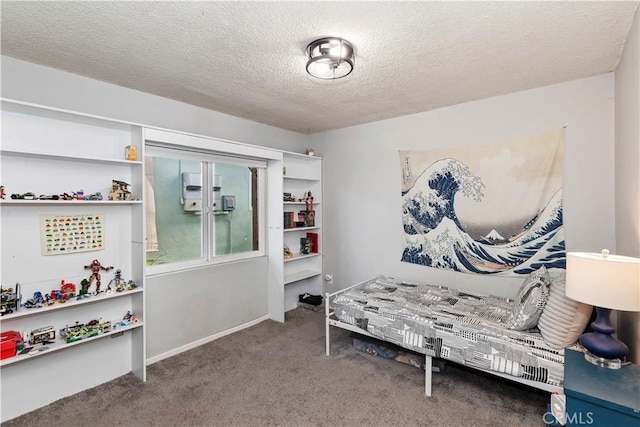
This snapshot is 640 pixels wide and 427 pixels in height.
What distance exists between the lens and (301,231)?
14.1ft

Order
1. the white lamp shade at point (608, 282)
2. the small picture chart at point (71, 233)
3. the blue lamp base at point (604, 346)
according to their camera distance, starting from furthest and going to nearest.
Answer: the small picture chart at point (71, 233) → the blue lamp base at point (604, 346) → the white lamp shade at point (608, 282)

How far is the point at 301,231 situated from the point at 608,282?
330 cm

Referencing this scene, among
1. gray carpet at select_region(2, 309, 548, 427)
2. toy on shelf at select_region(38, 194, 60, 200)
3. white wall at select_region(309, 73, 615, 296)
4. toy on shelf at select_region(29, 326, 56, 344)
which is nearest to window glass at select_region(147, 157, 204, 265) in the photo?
toy on shelf at select_region(38, 194, 60, 200)

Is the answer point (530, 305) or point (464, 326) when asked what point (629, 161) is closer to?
point (530, 305)

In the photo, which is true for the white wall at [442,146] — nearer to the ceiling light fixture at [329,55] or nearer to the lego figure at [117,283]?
the ceiling light fixture at [329,55]

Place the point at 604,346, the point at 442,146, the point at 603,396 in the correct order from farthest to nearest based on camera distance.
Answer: the point at 442,146
the point at 604,346
the point at 603,396

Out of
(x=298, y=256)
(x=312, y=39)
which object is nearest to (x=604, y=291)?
(x=312, y=39)

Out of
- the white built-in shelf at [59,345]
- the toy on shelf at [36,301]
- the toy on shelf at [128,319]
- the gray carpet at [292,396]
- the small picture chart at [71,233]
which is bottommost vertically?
the gray carpet at [292,396]

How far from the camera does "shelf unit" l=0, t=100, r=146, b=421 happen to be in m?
2.04

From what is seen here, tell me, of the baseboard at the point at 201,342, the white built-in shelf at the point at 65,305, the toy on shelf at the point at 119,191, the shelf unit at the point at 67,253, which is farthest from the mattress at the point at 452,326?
the toy on shelf at the point at 119,191

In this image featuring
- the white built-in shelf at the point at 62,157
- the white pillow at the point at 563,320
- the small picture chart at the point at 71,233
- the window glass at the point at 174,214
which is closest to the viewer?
the white pillow at the point at 563,320

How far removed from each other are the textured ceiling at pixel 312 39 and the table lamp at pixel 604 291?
4.28ft

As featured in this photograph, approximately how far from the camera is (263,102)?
3.01 metres

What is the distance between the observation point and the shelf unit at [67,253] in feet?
6.70
